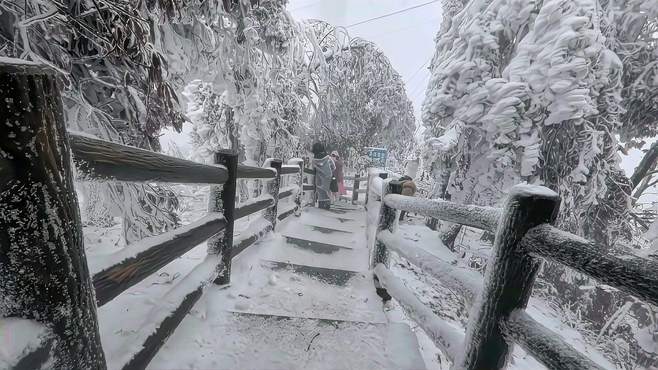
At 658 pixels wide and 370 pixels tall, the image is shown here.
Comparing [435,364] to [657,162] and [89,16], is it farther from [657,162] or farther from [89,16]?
[657,162]

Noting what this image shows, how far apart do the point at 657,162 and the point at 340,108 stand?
457 inches

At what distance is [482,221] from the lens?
1.64m

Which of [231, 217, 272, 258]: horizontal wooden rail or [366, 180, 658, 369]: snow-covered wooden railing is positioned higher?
[366, 180, 658, 369]: snow-covered wooden railing

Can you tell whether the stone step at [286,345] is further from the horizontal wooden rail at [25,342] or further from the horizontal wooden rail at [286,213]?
the horizontal wooden rail at [286,213]

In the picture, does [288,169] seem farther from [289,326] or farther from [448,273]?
[448,273]

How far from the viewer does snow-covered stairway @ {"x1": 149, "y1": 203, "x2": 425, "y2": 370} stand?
191 centimetres

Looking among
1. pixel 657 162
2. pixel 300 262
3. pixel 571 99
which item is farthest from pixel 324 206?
pixel 657 162

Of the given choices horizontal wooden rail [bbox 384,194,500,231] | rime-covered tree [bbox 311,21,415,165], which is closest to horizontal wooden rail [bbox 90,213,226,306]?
horizontal wooden rail [bbox 384,194,500,231]

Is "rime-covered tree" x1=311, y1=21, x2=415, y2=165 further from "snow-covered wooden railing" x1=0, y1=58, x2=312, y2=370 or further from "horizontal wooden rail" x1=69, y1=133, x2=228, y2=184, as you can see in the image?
"snow-covered wooden railing" x1=0, y1=58, x2=312, y2=370

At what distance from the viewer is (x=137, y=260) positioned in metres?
1.41

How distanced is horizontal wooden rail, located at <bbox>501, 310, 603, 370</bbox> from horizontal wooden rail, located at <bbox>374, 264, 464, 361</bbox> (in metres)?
0.39

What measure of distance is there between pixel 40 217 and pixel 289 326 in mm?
1756

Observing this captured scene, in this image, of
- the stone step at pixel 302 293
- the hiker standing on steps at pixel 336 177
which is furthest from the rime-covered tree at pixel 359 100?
the stone step at pixel 302 293

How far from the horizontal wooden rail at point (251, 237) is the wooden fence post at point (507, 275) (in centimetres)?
218
